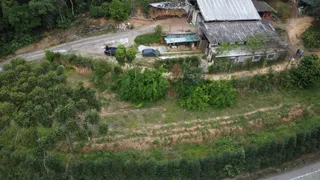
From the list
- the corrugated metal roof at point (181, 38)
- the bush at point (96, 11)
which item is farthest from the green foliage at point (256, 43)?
the bush at point (96, 11)

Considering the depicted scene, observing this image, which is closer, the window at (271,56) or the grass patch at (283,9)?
the window at (271,56)

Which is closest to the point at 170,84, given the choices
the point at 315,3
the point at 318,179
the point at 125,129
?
the point at 125,129

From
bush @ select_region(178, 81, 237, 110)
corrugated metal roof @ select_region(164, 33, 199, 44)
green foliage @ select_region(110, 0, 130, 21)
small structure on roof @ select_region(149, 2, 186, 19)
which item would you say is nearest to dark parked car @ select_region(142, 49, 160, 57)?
corrugated metal roof @ select_region(164, 33, 199, 44)

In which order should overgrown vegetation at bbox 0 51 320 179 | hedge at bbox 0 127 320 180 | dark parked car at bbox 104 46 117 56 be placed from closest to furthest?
overgrown vegetation at bbox 0 51 320 179 < hedge at bbox 0 127 320 180 < dark parked car at bbox 104 46 117 56

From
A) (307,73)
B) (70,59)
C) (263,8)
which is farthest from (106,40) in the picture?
(307,73)

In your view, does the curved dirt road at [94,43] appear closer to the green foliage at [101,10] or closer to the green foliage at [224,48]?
the green foliage at [101,10]

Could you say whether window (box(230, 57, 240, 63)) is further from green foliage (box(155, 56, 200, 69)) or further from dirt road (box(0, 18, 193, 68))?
dirt road (box(0, 18, 193, 68))

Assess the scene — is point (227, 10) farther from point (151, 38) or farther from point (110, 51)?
point (110, 51)
